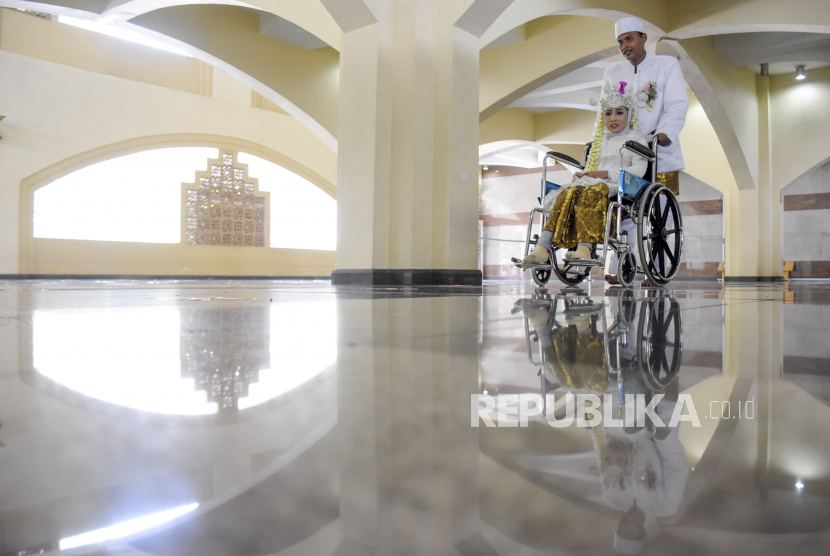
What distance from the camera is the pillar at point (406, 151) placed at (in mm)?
4066

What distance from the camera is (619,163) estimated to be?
121 inches

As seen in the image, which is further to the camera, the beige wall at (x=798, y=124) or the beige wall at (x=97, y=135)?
the beige wall at (x=798, y=124)

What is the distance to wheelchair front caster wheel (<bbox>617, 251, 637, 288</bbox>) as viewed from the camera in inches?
119

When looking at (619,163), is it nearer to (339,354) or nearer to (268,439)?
(339,354)

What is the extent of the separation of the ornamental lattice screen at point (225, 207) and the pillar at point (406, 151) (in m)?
6.30

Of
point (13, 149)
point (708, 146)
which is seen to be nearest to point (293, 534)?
point (13, 149)

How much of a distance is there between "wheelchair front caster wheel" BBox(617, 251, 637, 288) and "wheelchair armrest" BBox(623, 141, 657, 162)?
20.0 inches

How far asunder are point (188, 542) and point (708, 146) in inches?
421

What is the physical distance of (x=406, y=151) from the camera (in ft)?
13.4

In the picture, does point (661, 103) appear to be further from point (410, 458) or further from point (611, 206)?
point (410, 458)

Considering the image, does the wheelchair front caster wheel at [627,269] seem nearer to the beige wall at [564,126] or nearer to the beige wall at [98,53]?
the beige wall at [564,126]

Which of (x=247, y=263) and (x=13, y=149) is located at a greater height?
(x=13, y=149)

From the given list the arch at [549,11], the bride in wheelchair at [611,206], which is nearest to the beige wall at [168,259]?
the arch at [549,11]

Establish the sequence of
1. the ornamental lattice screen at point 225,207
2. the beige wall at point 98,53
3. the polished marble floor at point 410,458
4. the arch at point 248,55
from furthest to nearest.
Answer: the ornamental lattice screen at point 225,207, the beige wall at point 98,53, the arch at point 248,55, the polished marble floor at point 410,458
